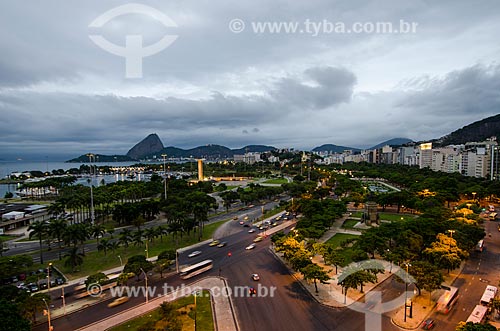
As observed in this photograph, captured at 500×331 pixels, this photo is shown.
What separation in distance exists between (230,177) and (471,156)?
119m

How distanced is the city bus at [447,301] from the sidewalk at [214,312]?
62.6ft

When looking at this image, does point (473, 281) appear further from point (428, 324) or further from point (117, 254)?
point (117, 254)

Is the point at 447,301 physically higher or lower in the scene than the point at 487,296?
lower

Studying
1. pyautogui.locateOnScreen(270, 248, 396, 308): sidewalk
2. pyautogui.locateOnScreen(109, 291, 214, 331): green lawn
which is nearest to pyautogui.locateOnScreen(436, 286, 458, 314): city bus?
pyautogui.locateOnScreen(270, 248, 396, 308): sidewalk

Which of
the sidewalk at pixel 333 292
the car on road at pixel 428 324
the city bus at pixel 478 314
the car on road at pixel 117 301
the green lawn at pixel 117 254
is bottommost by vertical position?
the green lawn at pixel 117 254

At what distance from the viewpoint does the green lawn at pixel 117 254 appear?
37406 mm

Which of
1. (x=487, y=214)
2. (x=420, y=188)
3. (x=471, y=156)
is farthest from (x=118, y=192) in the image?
(x=471, y=156)

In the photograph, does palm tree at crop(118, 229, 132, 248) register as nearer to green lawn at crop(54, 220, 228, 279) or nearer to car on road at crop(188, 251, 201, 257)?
green lawn at crop(54, 220, 228, 279)

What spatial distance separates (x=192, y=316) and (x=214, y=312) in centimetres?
205

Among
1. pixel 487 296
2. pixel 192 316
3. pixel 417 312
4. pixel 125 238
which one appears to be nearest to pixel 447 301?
pixel 417 312

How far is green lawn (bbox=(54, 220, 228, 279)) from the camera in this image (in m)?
37.4

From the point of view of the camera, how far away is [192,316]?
84.7 ft

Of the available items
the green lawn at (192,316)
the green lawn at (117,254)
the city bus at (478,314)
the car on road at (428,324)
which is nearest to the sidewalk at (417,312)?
the car on road at (428,324)

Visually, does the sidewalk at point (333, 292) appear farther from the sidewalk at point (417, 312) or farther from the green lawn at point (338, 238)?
the green lawn at point (338, 238)
